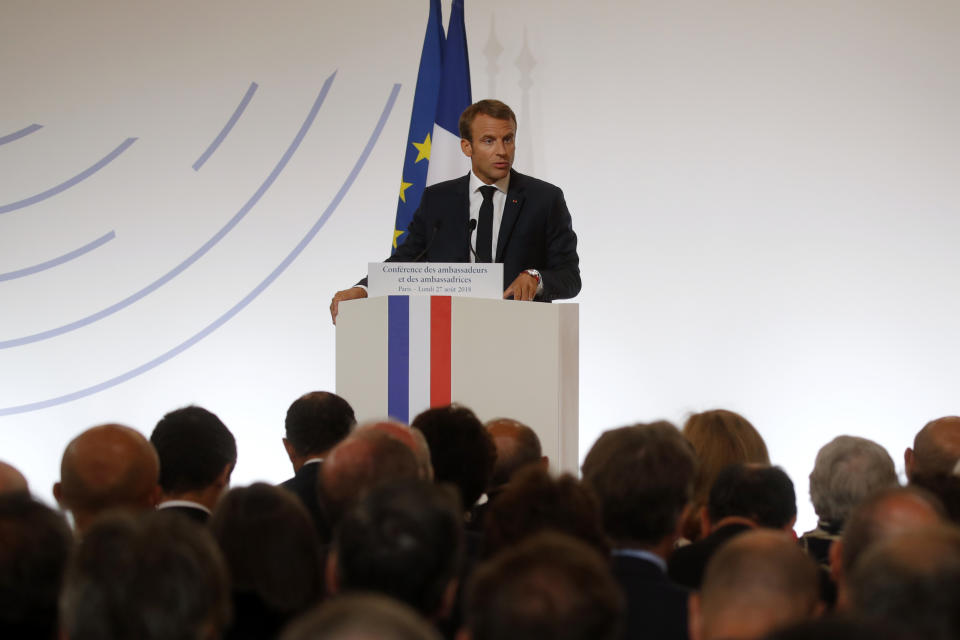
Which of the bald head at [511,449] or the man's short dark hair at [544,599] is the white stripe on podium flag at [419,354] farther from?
the man's short dark hair at [544,599]

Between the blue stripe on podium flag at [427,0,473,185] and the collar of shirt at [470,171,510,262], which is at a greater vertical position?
the blue stripe on podium flag at [427,0,473,185]

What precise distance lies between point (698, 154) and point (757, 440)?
3.13 metres

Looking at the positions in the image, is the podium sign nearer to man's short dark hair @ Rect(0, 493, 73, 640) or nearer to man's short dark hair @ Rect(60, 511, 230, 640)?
man's short dark hair @ Rect(0, 493, 73, 640)

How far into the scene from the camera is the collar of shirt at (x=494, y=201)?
3.90 meters

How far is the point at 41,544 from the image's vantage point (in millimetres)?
1641

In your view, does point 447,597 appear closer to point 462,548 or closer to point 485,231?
point 462,548

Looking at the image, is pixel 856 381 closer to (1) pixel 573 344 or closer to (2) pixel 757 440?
(1) pixel 573 344

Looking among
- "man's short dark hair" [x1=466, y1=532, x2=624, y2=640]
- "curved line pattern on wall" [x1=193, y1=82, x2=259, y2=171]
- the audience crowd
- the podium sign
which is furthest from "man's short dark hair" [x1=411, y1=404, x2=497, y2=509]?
"curved line pattern on wall" [x1=193, y1=82, x2=259, y2=171]

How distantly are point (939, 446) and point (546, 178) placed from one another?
10.8 feet

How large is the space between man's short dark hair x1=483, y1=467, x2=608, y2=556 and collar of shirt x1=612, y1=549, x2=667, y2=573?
13 centimetres

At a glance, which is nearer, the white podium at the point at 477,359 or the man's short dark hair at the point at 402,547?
the man's short dark hair at the point at 402,547

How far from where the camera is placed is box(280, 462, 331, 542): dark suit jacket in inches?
109

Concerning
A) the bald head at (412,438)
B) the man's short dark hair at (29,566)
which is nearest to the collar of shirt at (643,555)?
the bald head at (412,438)

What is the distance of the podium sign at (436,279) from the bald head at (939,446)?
1269 millimetres
